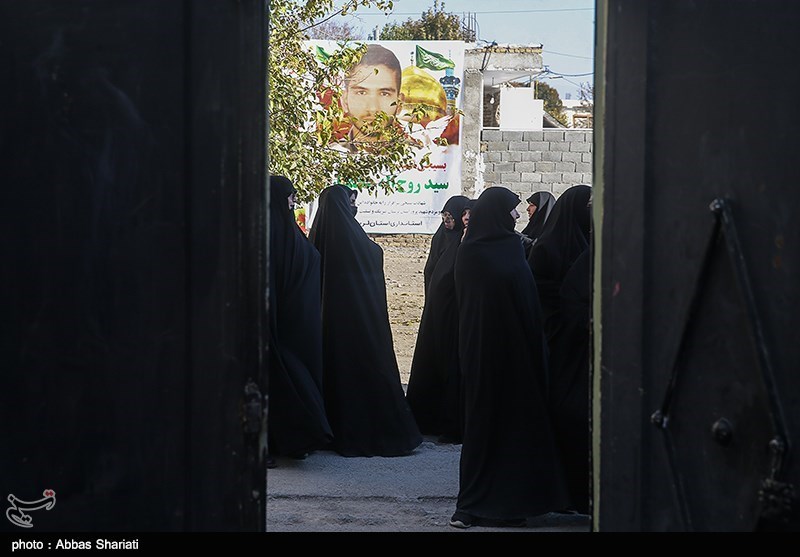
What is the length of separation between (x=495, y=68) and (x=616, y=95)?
1694 centimetres

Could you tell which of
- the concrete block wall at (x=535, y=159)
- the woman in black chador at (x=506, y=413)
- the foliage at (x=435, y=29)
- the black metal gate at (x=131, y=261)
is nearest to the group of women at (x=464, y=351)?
the woman in black chador at (x=506, y=413)

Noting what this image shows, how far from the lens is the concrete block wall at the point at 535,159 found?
54.7 feet

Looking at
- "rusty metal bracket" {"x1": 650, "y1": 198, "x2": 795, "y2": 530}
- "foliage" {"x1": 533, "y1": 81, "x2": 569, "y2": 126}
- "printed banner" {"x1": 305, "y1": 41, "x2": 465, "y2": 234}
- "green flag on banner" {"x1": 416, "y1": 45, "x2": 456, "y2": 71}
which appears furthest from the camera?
"foliage" {"x1": 533, "y1": 81, "x2": 569, "y2": 126}

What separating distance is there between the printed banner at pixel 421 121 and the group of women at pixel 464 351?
9.14 meters

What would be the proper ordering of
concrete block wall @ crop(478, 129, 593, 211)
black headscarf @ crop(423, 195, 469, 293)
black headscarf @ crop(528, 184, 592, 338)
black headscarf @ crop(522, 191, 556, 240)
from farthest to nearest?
1. concrete block wall @ crop(478, 129, 593, 211)
2. black headscarf @ crop(423, 195, 469, 293)
3. black headscarf @ crop(522, 191, 556, 240)
4. black headscarf @ crop(528, 184, 592, 338)

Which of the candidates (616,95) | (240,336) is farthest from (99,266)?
(616,95)

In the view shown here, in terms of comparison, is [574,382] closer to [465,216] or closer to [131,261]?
[465,216]

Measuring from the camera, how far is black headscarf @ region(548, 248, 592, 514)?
470 cm

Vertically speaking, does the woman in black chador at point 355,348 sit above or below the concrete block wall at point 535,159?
below

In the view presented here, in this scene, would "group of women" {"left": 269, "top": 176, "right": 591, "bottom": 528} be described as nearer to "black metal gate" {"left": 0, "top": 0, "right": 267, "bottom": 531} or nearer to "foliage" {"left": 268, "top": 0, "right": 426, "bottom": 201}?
"foliage" {"left": 268, "top": 0, "right": 426, "bottom": 201}

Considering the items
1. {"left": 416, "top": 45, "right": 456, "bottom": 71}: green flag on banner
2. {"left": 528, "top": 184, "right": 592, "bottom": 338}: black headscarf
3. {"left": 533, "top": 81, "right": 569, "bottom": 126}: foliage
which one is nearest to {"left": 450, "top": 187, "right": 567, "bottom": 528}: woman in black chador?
{"left": 528, "top": 184, "right": 592, "bottom": 338}: black headscarf

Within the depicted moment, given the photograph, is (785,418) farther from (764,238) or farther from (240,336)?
(240,336)

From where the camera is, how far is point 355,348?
259 inches

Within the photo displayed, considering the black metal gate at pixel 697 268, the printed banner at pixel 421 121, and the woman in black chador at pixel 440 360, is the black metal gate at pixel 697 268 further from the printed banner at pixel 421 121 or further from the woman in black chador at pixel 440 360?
Answer: the printed banner at pixel 421 121
